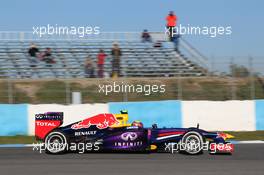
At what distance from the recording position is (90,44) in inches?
786

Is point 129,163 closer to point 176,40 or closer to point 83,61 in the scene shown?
point 83,61

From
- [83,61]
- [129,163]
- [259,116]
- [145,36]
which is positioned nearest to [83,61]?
[83,61]

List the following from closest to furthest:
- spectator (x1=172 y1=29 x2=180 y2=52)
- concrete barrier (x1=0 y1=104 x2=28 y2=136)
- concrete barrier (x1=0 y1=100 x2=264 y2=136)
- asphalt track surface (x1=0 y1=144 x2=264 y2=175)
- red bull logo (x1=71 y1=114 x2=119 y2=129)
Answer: asphalt track surface (x1=0 y1=144 x2=264 y2=175) < red bull logo (x1=71 y1=114 x2=119 y2=129) < concrete barrier (x1=0 y1=104 x2=28 y2=136) < concrete barrier (x1=0 y1=100 x2=264 y2=136) < spectator (x1=172 y1=29 x2=180 y2=52)

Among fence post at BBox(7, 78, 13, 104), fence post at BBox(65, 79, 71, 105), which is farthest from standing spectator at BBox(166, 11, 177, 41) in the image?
fence post at BBox(7, 78, 13, 104)

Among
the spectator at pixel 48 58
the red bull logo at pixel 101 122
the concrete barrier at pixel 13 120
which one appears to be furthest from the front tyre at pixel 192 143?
the spectator at pixel 48 58

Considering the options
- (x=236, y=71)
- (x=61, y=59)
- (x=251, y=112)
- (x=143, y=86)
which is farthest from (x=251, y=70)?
(x=61, y=59)

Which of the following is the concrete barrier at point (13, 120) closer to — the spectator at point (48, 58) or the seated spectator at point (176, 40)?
the spectator at point (48, 58)

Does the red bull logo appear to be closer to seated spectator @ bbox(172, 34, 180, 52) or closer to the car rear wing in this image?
the car rear wing

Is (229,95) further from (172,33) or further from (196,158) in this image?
(196,158)

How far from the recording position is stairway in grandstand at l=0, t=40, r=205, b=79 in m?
17.1

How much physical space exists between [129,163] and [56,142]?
6.58 feet

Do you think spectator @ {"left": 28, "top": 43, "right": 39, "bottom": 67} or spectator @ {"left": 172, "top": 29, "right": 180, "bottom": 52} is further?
spectator @ {"left": 172, "top": 29, "right": 180, "bottom": 52}

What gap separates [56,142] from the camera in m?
10.4

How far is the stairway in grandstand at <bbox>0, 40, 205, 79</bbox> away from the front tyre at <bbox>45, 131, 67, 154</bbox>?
6.45m
